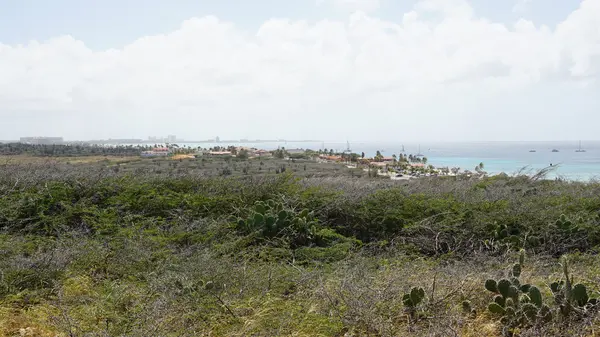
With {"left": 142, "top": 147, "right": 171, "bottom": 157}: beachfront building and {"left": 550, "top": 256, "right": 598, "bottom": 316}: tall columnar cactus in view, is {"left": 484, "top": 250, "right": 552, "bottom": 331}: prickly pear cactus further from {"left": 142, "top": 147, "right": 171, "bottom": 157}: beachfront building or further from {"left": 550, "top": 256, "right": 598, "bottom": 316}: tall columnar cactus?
{"left": 142, "top": 147, "right": 171, "bottom": 157}: beachfront building

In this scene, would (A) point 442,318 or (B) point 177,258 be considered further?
(B) point 177,258

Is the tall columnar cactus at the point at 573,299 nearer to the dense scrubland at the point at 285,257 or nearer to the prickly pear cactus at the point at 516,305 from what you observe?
the dense scrubland at the point at 285,257

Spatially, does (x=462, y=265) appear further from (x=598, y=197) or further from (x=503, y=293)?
(x=598, y=197)

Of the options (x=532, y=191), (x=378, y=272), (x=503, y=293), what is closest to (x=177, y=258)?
(x=378, y=272)

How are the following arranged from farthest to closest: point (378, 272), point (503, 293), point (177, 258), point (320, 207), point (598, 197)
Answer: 1. point (598, 197)
2. point (320, 207)
3. point (177, 258)
4. point (378, 272)
5. point (503, 293)

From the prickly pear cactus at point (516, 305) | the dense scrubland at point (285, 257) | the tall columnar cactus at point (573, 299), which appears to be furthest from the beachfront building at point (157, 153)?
the tall columnar cactus at point (573, 299)

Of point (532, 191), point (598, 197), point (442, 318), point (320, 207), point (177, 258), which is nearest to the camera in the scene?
point (442, 318)

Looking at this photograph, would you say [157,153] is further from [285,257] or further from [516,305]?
[516,305]

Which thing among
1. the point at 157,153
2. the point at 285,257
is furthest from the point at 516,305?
the point at 157,153
